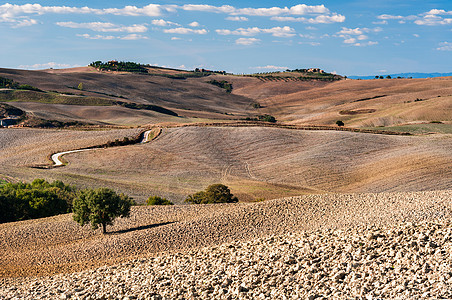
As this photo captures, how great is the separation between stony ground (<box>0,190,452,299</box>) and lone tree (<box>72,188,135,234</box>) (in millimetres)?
924

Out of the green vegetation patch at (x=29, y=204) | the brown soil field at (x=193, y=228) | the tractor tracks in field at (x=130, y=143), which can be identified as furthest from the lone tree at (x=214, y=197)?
the tractor tracks in field at (x=130, y=143)

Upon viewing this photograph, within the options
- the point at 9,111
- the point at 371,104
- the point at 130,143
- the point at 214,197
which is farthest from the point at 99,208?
the point at 371,104

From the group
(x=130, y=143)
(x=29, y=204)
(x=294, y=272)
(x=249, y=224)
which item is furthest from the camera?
(x=130, y=143)

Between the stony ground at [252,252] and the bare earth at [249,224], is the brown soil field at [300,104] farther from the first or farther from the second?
the stony ground at [252,252]

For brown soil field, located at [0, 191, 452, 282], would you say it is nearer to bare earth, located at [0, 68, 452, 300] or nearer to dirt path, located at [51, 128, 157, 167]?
bare earth, located at [0, 68, 452, 300]

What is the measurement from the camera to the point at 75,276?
22.4m

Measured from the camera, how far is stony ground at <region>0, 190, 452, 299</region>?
16094mm

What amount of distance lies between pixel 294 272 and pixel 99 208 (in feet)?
59.2

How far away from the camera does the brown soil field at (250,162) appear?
56.3 metres

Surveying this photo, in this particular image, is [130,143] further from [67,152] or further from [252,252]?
[252,252]

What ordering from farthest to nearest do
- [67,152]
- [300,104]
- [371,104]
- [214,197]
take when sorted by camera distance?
[300,104]
[371,104]
[67,152]
[214,197]

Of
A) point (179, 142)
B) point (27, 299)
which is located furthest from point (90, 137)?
point (27, 299)

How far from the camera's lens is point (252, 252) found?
20.9m

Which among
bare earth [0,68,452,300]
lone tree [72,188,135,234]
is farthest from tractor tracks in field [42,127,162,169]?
lone tree [72,188,135,234]
